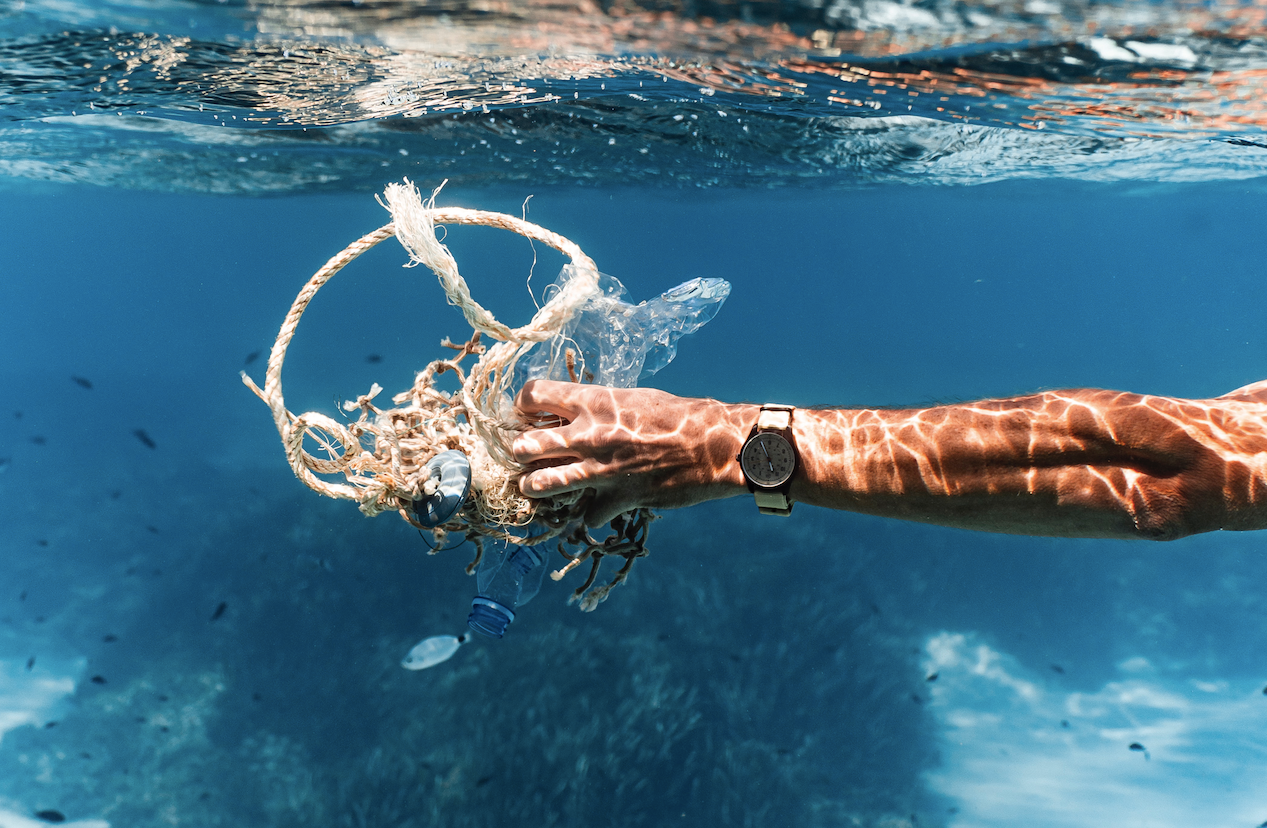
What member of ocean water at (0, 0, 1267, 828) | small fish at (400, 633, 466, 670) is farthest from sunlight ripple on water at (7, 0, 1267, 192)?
small fish at (400, 633, 466, 670)

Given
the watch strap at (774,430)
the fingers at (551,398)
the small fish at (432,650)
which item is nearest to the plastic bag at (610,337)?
the fingers at (551,398)

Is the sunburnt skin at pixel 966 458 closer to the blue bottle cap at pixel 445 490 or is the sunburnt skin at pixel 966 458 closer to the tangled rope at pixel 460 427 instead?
the tangled rope at pixel 460 427

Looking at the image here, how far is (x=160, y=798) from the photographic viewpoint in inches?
436

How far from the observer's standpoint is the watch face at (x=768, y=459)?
2250 millimetres

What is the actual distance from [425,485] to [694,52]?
662 centimetres

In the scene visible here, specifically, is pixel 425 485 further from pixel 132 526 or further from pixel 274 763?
pixel 132 526

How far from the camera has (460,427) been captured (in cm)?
297

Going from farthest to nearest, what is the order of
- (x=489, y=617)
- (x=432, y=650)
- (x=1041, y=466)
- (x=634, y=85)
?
(x=634, y=85), (x=432, y=650), (x=489, y=617), (x=1041, y=466)

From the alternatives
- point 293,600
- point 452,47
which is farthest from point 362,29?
point 293,600

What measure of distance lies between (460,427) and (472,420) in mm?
497

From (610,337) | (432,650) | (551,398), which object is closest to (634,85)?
(610,337)

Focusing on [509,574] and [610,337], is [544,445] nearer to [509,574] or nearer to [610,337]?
[610,337]

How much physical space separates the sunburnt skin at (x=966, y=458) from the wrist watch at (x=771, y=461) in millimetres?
56

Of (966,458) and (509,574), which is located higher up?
Result: (966,458)
